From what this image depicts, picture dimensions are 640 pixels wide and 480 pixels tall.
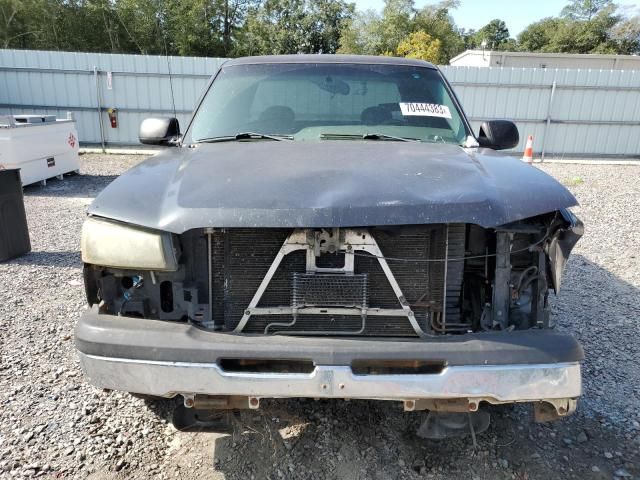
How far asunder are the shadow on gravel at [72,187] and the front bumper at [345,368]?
7.90 m

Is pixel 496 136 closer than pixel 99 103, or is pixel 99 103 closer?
A: pixel 496 136

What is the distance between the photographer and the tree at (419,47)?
30266mm

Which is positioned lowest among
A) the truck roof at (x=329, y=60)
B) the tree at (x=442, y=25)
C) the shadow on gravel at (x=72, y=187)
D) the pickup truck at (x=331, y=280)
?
the shadow on gravel at (x=72, y=187)

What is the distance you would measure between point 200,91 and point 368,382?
1298cm

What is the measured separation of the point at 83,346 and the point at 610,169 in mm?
13890

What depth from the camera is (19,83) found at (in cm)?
1409

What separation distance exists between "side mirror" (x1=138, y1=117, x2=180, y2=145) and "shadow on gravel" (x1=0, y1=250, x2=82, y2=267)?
2541 mm

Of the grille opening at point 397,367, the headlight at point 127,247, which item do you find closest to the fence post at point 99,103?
the headlight at point 127,247

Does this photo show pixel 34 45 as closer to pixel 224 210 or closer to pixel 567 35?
pixel 224 210

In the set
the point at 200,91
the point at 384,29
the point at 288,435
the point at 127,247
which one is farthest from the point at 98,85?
the point at 384,29

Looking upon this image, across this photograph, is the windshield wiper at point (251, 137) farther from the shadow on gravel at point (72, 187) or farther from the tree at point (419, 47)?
the tree at point (419, 47)

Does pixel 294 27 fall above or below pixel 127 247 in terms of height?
above

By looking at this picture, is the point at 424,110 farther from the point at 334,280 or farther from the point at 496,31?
the point at 496,31

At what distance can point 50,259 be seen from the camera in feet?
18.7
